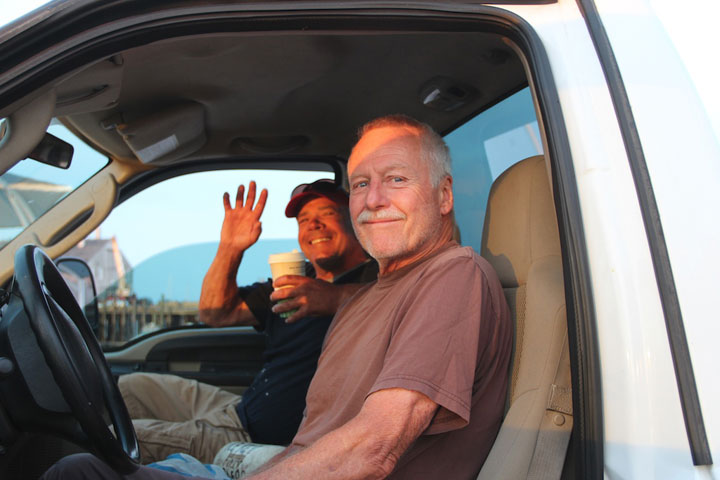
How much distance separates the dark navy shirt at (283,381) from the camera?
2.42 m

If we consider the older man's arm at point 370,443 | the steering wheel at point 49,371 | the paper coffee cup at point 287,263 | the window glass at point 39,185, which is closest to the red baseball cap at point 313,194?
the paper coffee cup at point 287,263

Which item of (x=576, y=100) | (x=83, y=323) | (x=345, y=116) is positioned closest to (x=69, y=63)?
(x=83, y=323)

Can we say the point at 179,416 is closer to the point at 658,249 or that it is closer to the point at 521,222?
the point at 521,222

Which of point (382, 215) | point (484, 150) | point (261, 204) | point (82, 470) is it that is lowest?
point (82, 470)

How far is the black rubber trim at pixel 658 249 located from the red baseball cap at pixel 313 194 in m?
1.75

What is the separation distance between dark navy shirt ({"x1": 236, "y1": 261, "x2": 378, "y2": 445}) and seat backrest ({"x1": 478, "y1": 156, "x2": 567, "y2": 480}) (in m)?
1.03

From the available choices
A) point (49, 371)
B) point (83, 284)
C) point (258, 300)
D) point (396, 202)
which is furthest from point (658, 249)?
point (83, 284)

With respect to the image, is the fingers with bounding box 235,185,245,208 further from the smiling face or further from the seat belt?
the seat belt

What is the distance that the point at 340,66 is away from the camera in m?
2.12

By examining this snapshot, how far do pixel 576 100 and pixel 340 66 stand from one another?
1.12m

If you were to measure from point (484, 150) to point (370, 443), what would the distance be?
137cm

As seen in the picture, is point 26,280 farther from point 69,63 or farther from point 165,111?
point 165,111

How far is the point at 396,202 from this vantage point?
5.50 ft

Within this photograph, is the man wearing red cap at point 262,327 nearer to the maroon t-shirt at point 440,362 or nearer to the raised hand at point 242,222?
the raised hand at point 242,222
